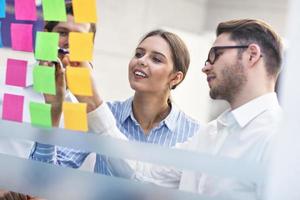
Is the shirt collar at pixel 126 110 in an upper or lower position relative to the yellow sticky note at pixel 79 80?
lower

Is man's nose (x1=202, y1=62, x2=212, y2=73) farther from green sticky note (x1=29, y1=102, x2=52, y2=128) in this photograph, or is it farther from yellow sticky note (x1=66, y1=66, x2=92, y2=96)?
green sticky note (x1=29, y1=102, x2=52, y2=128)

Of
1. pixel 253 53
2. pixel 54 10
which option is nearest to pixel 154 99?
pixel 253 53

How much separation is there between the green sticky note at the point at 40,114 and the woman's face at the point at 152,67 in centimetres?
39

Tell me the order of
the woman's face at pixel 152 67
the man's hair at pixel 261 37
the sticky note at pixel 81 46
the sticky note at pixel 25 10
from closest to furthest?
the man's hair at pixel 261 37
the woman's face at pixel 152 67
the sticky note at pixel 81 46
the sticky note at pixel 25 10

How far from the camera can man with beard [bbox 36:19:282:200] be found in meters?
1.77

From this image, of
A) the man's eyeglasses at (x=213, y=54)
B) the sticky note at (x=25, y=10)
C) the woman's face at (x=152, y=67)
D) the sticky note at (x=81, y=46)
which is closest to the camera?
the man's eyeglasses at (x=213, y=54)

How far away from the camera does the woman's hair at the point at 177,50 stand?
191cm

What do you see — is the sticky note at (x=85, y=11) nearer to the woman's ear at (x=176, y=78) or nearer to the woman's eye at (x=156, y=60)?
the woman's eye at (x=156, y=60)

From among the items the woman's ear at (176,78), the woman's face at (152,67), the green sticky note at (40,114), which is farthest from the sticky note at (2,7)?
the woman's ear at (176,78)

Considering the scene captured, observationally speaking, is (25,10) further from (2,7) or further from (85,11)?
(85,11)

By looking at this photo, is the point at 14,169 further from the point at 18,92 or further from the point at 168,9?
the point at 168,9

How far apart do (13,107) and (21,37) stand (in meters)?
0.31

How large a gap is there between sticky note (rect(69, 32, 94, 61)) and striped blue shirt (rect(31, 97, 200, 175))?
0.22m

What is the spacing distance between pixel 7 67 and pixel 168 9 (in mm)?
785
